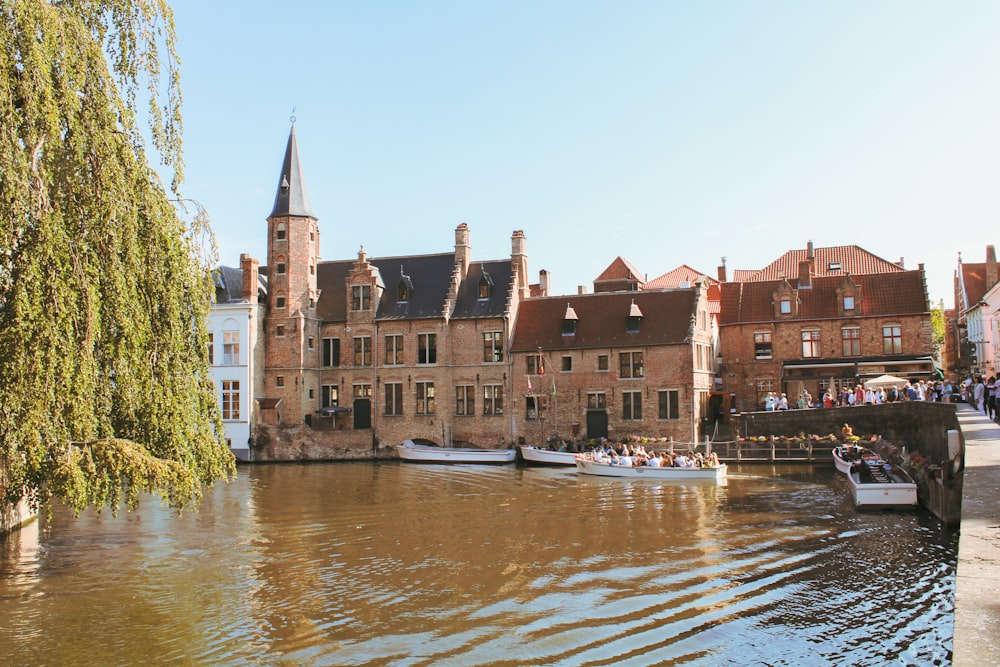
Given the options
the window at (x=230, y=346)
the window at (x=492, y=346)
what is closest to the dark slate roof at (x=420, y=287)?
the window at (x=492, y=346)

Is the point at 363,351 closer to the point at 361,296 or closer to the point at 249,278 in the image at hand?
the point at 361,296

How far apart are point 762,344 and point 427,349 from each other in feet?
59.3

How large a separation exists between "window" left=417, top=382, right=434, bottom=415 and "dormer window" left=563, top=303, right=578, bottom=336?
739 cm

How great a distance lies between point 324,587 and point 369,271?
96.6ft

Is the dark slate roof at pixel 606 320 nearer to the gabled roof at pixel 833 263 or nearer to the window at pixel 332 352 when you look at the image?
the window at pixel 332 352

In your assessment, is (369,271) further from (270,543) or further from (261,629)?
(261,629)

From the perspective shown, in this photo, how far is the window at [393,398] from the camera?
4212 centimetres

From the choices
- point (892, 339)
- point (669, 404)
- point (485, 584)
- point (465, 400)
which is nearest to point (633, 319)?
point (669, 404)

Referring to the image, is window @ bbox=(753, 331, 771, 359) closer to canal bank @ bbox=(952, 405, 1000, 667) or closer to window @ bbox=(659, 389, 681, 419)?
window @ bbox=(659, 389, 681, 419)

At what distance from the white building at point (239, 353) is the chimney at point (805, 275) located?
29.2m

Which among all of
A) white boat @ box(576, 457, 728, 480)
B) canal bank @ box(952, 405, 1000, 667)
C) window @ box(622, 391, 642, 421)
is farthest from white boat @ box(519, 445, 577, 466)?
canal bank @ box(952, 405, 1000, 667)

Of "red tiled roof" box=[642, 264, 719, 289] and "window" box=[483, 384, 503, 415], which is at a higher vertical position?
"red tiled roof" box=[642, 264, 719, 289]

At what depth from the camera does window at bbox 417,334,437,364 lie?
42.2 m

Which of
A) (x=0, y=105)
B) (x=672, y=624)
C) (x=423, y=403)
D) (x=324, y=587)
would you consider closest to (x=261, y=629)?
(x=324, y=587)
